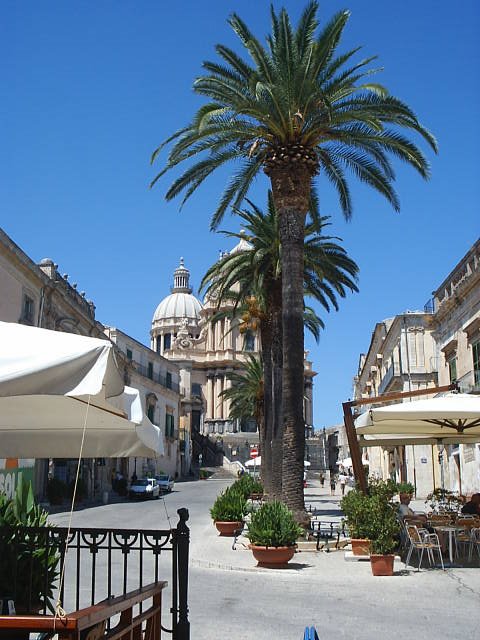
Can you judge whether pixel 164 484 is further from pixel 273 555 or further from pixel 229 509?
pixel 273 555

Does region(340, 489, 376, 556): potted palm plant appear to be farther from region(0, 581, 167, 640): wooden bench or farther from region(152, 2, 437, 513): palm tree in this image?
region(0, 581, 167, 640): wooden bench

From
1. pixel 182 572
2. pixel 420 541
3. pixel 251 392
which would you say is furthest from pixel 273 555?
pixel 251 392

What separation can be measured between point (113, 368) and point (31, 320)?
31107 mm

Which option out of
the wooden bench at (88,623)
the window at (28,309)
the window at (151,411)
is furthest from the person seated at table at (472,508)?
the window at (151,411)

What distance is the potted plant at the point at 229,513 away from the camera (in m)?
20.2

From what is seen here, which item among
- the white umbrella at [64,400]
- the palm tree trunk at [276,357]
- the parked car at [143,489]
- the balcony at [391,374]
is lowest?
the parked car at [143,489]

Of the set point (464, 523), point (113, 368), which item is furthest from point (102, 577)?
point (113, 368)

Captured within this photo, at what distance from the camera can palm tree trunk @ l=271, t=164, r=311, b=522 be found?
57.2 ft

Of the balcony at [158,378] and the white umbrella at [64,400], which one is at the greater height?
the balcony at [158,378]

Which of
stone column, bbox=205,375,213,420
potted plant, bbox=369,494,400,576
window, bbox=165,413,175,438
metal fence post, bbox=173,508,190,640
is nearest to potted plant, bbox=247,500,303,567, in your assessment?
potted plant, bbox=369,494,400,576

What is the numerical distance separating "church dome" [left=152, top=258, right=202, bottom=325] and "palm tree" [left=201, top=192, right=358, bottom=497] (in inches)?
3802

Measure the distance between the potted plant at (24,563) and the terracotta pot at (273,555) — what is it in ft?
26.4

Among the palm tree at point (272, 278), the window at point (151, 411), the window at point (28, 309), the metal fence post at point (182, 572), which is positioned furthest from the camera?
the window at point (151, 411)

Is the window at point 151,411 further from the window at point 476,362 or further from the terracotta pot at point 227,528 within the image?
the terracotta pot at point 227,528
